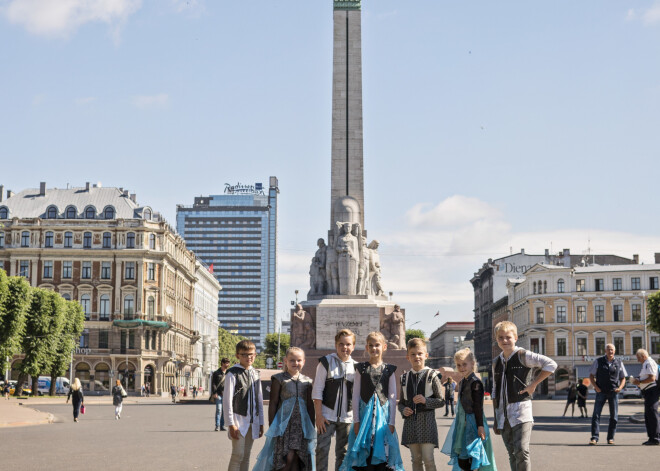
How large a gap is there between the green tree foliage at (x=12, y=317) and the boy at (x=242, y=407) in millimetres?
45062

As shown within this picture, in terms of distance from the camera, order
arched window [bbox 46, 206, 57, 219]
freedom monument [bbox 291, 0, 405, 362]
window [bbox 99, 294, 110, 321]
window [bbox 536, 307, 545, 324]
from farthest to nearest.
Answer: window [bbox 536, 307, 545, 324] < arched window [bbox 46, 206, 57, 219] < window [bbox 99, 294, 110, 321] < freedom monument [bbox 291, 0, 405, 362]

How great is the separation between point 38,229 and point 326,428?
8308cm

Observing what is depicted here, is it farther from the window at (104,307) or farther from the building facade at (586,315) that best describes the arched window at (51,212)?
the building facade at (586,315)

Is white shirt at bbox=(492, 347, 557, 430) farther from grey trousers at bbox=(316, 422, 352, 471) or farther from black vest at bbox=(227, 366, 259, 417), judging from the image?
black vest at bbox=(227, 366, 259, 417)

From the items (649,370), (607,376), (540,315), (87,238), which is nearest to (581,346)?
(540,315)

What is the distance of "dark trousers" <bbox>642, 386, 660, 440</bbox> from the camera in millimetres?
19141

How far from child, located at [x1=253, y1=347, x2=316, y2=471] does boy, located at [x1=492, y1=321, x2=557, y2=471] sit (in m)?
2.10

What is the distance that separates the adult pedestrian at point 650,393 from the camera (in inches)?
754

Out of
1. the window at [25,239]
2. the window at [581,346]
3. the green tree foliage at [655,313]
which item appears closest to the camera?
→ the green tree foliage at [655,313]

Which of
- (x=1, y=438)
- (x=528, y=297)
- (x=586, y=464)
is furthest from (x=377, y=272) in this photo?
(x=528, y=297)

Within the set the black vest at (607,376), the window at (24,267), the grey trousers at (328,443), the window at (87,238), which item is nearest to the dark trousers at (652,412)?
the black vest at (607,376)

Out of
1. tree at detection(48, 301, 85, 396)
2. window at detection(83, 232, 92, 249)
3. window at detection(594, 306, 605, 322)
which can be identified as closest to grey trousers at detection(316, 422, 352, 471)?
tree at detection(48, 301, 85, 396)

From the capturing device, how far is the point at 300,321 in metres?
40.6

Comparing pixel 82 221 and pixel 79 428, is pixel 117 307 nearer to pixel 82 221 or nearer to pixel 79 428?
pixel 82 221
